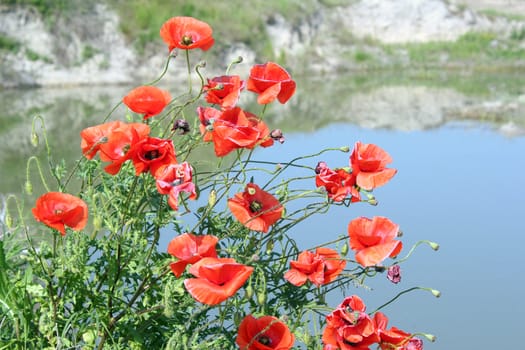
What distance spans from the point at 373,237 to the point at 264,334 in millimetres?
237

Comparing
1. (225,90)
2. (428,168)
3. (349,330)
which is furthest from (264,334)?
(428,168)

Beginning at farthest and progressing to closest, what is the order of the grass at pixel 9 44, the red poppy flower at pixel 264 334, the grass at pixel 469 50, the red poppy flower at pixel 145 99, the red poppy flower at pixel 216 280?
the grass at pixel 469 50 < the grass at pixel 9 44 < the red poppy flower at pixel 145 99 < the red poppy flower at pixel 264 334 < the red poppy flower at pixel 216 280

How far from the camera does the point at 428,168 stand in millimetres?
5898

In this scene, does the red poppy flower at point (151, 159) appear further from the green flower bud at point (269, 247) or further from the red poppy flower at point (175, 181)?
the green flower bud at point (269, 247)

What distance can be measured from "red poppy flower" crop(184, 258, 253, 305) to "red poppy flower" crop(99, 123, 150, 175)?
242 mm

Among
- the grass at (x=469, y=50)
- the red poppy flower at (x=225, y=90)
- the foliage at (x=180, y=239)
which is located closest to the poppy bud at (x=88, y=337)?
the foliage at (x=180, y=239)

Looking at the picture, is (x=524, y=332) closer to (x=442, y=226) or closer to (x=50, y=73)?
(x=442, y=226)

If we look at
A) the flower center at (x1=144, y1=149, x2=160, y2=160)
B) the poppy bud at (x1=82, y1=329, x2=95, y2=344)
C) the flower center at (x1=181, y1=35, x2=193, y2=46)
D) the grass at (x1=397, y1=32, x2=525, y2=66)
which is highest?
the flower center at (x1=181, y1=35, x2=193, y2=46)

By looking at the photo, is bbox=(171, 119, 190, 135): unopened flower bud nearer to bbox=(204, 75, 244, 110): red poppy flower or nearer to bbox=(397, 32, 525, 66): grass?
bbox=(204, 75, 244, 110): red poppy flower

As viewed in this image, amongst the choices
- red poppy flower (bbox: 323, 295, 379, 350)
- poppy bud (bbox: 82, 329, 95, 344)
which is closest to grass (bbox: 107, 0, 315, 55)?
poppy bud (bbox: 82, 329, 95, 344)

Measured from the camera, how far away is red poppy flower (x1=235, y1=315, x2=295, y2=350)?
1188 mm

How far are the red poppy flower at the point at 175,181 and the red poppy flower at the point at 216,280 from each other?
0.11 meters

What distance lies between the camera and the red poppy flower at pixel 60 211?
1.22m

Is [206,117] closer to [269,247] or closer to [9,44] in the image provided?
[269,247]
